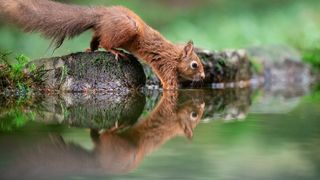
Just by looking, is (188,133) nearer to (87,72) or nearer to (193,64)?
(87,72)

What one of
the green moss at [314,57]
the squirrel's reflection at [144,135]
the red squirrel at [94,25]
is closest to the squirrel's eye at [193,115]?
the squirrel's reflection at [144,135]

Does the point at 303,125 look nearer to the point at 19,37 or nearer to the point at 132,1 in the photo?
the point at 19,37

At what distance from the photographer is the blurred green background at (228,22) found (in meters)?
14.7

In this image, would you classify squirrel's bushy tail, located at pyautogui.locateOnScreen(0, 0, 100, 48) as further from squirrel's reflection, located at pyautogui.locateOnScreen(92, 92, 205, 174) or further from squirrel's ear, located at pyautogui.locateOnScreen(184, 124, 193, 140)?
squirrel's ear, located at pyautogui.locateOnScreen(184, 124, 193, 140)

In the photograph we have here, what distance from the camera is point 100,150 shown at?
4.31m

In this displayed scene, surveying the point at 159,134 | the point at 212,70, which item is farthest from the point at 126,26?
the point at 159,134

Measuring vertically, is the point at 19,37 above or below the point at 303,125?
above

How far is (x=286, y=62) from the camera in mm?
14031

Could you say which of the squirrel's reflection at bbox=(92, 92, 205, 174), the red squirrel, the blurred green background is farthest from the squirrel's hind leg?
the blurred green background

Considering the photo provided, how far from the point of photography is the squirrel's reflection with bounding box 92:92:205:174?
3961 millimetres

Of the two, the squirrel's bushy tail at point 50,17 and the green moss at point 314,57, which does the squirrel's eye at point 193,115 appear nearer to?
the squirrel's bushy tail at point 50,17

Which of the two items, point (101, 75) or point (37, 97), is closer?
point (37, 97)

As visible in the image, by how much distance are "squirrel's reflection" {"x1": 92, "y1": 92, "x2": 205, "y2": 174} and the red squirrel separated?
1.58m

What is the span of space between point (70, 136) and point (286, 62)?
9.61m
